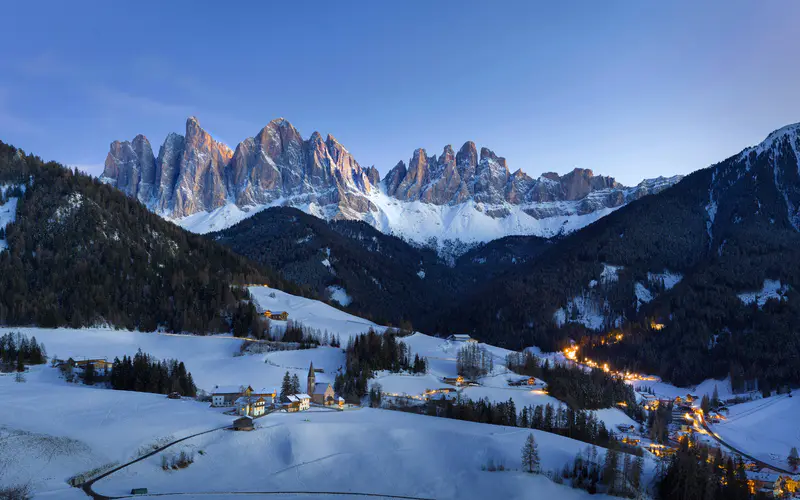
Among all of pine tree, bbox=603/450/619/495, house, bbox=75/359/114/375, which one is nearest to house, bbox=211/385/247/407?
house, bbox=75/359/114/375

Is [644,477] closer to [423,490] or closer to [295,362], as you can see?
[423,490]

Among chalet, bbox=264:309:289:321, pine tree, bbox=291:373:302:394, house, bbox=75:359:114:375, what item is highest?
chalet, bbox=264:309:289:321

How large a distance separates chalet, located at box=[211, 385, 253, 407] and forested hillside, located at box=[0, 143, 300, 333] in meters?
46.2

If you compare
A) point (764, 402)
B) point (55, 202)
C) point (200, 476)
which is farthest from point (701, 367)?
point (55, 202)

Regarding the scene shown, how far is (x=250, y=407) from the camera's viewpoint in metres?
71.7

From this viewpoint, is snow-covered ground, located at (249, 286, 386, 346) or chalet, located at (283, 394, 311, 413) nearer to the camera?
chalet, located at (283, 394, 311, 413)

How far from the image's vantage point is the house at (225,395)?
78938mm

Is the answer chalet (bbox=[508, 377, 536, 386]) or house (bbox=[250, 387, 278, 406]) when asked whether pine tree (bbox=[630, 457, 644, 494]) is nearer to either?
house (bbox=[250, 387, 278, 406])

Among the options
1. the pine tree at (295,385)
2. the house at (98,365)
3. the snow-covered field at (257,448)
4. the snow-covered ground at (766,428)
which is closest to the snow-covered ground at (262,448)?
the snow-covered field at (257,448)

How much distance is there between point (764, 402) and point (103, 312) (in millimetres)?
128799

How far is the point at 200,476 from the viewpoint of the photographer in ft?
178

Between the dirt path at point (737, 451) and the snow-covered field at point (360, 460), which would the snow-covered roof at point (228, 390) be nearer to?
the snow-covered field at point (360, 460)

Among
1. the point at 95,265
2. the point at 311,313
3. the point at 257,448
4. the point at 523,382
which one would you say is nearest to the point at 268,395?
the point at 257,448

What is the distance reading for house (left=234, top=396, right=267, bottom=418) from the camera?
71.1 metres
